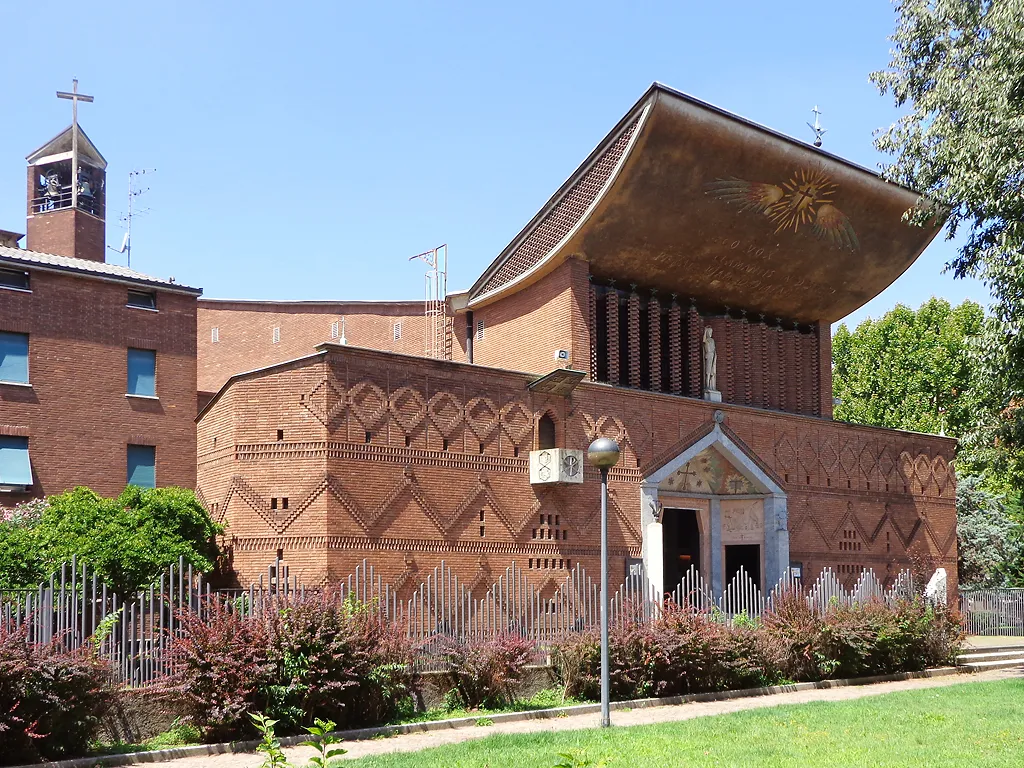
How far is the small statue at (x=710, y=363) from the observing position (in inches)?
1050

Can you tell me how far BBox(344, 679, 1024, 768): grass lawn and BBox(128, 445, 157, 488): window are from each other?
16.2 metres

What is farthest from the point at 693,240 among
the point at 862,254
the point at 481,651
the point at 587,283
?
the point at 481,651

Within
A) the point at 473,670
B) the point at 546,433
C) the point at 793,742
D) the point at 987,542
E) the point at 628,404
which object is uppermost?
the point at 628,404

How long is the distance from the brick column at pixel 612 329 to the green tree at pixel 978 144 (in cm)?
762

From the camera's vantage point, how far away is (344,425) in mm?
19234

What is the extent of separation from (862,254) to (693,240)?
5.67 metres

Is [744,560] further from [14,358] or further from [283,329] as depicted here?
[14,358]

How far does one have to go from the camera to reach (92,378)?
2512 centimetres

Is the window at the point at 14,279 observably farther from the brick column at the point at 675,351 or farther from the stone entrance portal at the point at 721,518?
the stone entrance portal at the point at 721,518

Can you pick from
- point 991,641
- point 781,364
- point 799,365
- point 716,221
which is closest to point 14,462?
point 716,221

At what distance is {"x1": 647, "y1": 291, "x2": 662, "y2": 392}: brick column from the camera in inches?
1017

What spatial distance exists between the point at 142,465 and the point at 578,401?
1063 cm

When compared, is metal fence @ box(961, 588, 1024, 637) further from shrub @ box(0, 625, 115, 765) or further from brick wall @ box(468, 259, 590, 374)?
shrub @ box(0, 625, 115, 765)

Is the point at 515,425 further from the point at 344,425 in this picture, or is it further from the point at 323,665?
the point at 323,665
